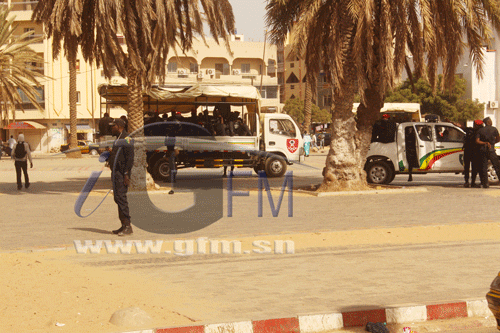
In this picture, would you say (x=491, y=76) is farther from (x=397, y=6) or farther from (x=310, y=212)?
(x=310, y=212)

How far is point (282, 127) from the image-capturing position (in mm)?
23359

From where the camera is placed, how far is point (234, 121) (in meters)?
22.2

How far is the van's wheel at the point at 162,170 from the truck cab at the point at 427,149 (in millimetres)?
7128

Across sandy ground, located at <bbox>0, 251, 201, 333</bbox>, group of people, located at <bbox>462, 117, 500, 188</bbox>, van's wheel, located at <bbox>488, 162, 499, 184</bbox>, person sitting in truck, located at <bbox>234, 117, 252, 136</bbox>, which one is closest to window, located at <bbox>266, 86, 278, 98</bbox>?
person sitting in truck, located at <bbox>234, 117, 252, 136</bbox>

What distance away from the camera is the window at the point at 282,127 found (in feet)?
76.1

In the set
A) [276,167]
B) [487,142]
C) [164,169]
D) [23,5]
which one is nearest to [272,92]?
[23,5]

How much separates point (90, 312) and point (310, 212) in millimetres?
7838

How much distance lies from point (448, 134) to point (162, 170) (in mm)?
9445

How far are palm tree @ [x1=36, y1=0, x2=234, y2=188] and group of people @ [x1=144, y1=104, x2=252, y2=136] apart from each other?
420 centimetres

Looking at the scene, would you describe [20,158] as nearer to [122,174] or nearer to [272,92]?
[122,174]

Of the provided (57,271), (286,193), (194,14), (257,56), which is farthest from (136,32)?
(257,56)

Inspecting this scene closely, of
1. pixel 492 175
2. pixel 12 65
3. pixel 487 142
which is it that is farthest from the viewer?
pixel 12 65

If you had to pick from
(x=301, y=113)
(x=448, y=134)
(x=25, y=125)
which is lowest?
(x=448, y=134)

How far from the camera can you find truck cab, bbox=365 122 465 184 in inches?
701
